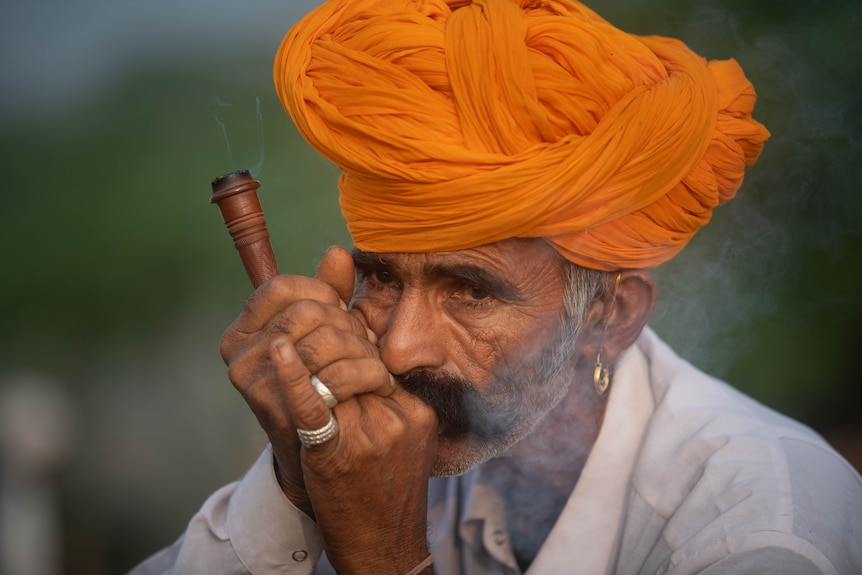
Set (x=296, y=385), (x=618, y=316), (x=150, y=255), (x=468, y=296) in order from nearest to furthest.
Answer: (x=296, y=385) → (x=468, y=296) → (x=618, y=316) → (x=150, y=255)

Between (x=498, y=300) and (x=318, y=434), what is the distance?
0.84 m

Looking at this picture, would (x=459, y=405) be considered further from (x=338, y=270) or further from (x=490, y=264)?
(x=338, y=270)

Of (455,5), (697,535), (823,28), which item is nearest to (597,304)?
(697,535)

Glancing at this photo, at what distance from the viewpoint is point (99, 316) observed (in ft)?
21.0

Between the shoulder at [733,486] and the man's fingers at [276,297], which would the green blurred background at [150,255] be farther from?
the man's fingers at [276,297]

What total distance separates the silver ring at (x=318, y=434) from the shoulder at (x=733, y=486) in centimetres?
117

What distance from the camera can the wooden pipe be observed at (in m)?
2.47

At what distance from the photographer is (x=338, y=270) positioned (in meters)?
2.58

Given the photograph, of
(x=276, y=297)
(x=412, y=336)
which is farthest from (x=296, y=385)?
(x=412, y=336)

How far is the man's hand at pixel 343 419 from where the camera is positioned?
2.27 meters

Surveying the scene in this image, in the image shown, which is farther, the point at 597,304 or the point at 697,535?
the point at 597,304

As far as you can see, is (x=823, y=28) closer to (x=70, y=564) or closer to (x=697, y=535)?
(x=697, y=535)

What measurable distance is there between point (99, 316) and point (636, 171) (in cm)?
510

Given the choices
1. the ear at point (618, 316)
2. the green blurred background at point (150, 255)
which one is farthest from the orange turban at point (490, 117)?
the green blurred background at point (150, 255)
